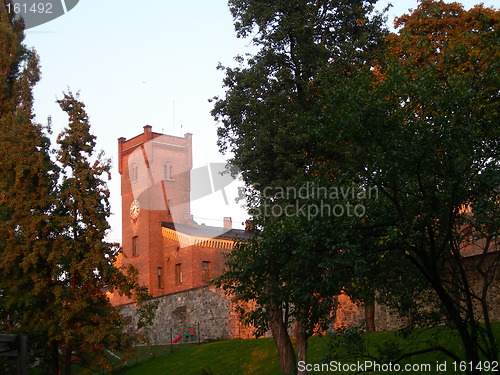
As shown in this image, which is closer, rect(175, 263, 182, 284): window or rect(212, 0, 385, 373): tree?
rect(212, 0, 385, 373): tree

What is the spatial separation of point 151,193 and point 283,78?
38943 mm

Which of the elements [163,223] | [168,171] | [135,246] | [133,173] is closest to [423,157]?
[163,223]

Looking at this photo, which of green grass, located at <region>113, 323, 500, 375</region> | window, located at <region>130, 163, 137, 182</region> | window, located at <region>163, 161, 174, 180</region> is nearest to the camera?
green grass, located at <region>113, 323, 500, 375</region>

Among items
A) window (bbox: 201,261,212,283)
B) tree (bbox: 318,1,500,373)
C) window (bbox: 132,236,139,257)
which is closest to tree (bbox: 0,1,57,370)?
tree (bbox: 318,1,500,373)

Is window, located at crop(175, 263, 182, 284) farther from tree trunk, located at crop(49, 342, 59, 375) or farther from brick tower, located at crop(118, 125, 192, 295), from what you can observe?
tree trunk, located at crop(49, 342, 59, 375)

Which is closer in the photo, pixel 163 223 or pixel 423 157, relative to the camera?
pixel 423 157

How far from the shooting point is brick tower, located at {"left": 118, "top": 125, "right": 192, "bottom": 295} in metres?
54.3

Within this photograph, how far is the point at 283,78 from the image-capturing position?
18.8 m

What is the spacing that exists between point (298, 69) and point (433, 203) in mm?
9780

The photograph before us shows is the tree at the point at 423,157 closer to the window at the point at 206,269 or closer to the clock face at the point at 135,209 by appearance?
the window at the point at 206,269

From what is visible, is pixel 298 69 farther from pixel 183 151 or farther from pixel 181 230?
pixel 183 151

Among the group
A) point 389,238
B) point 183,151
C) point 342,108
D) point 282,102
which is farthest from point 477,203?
point 183,151

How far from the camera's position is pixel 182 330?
120 feet

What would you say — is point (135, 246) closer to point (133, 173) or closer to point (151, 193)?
point (151, 193)
